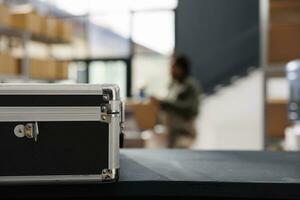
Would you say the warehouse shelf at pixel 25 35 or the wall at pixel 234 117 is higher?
the warehouse shelf at pixel 25 35

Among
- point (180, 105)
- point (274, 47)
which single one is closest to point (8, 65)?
point (180, 105)

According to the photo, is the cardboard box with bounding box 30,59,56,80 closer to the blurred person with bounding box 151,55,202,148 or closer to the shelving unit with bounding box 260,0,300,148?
the blurred person with bounding box 151,55,202,148

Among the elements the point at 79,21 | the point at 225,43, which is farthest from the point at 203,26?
the point at 79,21

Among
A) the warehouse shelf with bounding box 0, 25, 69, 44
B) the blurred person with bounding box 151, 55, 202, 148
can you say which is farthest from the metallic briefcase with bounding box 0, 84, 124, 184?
the warehouse shelf with bounding box 0, 25, 69, 44

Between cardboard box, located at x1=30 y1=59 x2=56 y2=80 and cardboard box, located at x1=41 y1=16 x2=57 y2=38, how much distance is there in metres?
0.28

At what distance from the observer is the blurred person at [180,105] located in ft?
9.14

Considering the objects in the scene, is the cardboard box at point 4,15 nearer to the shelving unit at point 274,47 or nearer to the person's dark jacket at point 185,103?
the person's dark jacket at point 185,103

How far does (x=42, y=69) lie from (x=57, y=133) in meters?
3.37

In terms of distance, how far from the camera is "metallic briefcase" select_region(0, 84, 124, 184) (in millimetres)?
803

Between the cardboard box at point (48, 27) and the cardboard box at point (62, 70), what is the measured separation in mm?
304

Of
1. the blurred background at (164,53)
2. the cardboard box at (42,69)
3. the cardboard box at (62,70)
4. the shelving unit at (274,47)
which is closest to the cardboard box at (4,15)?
the cardboard box at (42,69)

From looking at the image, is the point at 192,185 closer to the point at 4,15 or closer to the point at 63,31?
the point at 4,15

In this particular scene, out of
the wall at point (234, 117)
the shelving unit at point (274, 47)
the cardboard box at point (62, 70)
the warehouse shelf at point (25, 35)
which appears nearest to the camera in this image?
the shelving unit at point (274, 47)

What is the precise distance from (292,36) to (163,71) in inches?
133
